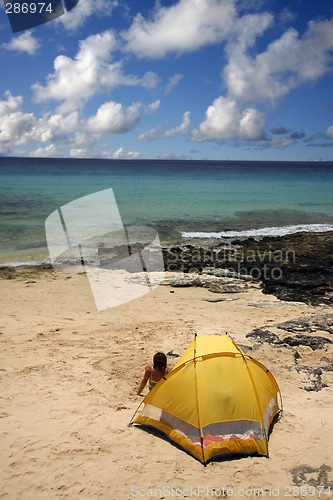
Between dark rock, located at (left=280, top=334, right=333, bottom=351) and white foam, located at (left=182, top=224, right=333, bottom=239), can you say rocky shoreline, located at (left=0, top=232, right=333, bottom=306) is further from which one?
dark rock, located at (left=280, top=334, right=333, bottom=351)

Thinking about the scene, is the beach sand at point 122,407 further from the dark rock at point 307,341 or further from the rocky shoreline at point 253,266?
the rocky shoreline at point 253,266

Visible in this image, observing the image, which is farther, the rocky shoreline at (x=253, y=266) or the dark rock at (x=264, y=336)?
the rocky shoreline at (x=253, y=266)

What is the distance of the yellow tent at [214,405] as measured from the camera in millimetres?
6461

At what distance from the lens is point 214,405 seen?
6.70 meters

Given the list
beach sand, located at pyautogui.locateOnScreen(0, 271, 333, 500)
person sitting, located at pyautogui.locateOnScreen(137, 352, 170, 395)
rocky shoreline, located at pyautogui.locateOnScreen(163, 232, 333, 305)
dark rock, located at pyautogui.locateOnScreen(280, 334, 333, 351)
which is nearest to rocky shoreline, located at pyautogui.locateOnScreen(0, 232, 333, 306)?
rocky shoreline, located at pyautogui.locateOnScreen(163, 232, 333, 305)

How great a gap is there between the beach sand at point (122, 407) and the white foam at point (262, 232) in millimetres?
13553

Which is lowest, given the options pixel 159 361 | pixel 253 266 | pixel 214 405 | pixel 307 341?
pixel 307 341

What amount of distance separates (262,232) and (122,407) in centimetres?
2307

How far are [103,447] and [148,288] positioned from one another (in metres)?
9.72

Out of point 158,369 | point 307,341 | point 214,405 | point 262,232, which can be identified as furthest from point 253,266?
point 214,405

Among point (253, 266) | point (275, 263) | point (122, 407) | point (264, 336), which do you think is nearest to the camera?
point (122, 407)

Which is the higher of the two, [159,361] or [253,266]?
[159,361]

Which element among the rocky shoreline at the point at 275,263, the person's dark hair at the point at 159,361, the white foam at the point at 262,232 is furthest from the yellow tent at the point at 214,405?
the white foam at the point at 262,232

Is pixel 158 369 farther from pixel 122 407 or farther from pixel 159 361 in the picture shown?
pixel 122 407
